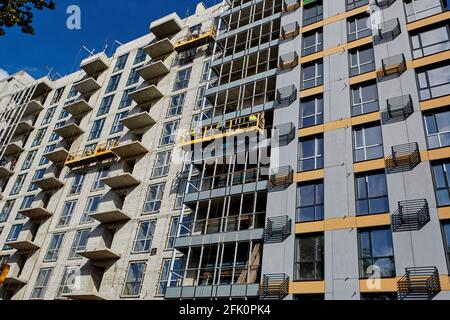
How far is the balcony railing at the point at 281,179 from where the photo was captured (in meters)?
23.6

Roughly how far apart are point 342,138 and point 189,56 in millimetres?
21178

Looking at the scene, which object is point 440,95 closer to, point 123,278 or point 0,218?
point 123,278

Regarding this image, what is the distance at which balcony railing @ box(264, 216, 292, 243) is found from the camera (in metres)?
21.9

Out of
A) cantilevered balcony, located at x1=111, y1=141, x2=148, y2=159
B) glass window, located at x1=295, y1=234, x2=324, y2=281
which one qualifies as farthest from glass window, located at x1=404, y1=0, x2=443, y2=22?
cantilevered balcony, located at x1=111, y1=141, x2=148, y2=159

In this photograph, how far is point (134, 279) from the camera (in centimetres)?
2845

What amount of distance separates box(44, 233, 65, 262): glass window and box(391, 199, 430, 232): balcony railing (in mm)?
27327

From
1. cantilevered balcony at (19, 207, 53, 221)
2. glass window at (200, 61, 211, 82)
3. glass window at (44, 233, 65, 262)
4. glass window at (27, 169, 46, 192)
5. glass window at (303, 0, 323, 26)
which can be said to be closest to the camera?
glass window at (303, 0, 323, 26)

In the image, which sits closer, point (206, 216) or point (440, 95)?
point (440, 95)

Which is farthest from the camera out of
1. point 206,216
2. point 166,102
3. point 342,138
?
point 166,102

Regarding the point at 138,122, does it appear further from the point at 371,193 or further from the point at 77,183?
the point at 371,193

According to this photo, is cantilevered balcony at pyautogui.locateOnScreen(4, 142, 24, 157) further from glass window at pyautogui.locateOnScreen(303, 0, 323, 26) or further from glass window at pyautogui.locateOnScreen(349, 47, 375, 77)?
glass window at pyautogui.locateOnScreen(349, 47, 375, 77)

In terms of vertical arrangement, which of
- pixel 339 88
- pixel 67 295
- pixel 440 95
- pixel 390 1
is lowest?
pixel 67 295
